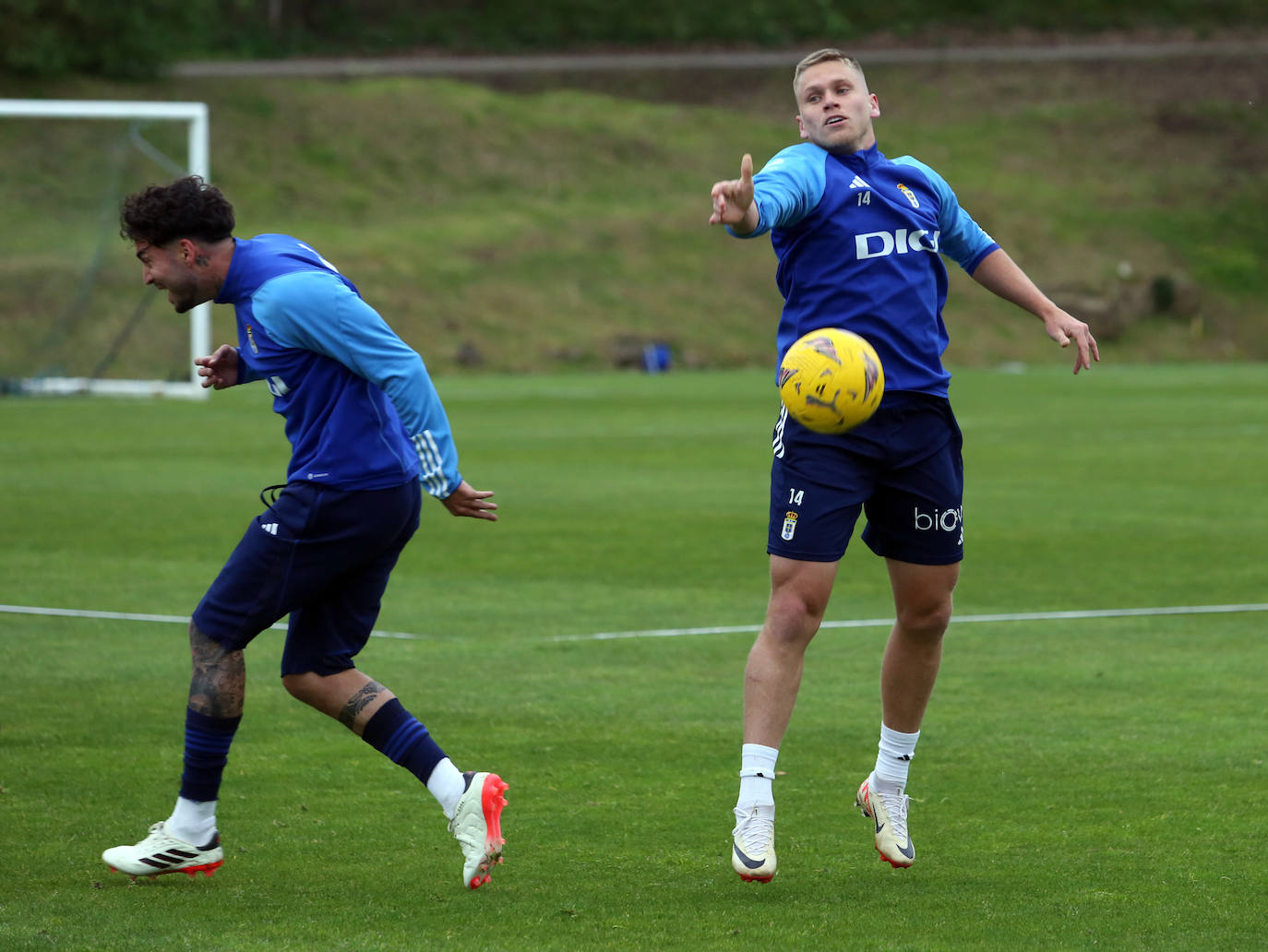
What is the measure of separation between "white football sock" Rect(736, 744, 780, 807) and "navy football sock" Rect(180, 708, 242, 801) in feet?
4.77

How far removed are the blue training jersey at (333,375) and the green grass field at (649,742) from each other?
46.6 inches

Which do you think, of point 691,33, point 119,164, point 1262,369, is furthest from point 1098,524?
point 691,33

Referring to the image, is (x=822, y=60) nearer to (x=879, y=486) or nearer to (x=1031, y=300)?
(x=1031, y=300)

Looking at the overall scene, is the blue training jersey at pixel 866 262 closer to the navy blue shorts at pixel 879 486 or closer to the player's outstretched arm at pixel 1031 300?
the navy blue shorts at pixel 879 486

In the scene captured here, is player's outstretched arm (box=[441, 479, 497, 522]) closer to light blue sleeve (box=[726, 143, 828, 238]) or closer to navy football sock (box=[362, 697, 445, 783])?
navy football sock (box=[362, 697, 445, 783])

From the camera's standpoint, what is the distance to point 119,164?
109 feet

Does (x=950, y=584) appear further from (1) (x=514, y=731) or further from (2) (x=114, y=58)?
(2) (x=114, y=58)

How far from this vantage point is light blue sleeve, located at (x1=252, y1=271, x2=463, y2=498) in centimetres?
509

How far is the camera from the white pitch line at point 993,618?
31.9 feet

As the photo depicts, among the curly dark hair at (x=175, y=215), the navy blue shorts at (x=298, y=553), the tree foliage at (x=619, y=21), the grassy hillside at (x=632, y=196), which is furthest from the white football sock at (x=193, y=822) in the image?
the tree foliage at (x=619, y=21)

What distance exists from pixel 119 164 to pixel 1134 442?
64.6 feet

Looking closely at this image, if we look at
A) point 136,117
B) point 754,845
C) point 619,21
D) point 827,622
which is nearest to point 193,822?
point 754,845

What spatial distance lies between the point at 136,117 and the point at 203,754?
2534cm

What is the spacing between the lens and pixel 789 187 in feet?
17.4
